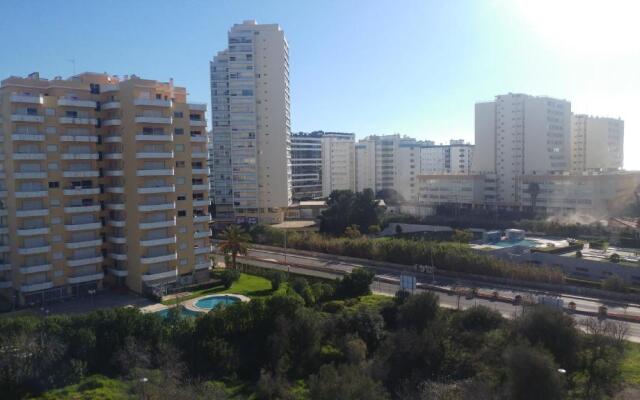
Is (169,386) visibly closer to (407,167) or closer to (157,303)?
(157,303)

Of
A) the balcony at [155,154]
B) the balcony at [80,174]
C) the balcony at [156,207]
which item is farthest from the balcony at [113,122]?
the balcony at [156,207]

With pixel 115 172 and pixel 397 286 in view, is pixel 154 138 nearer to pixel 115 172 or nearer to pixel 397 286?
pixel 115 172

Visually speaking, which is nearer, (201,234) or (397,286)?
(201,234)

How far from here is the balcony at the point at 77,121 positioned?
3338 centimetres

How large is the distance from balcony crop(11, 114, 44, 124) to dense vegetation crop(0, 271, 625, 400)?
13.3 metres

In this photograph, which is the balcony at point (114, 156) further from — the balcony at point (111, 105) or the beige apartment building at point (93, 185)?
the balcony at point (111, 105)

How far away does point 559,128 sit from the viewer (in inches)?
3280

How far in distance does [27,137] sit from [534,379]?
95.5 feet

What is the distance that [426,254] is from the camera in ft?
141

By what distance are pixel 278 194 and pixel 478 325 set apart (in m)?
48.9

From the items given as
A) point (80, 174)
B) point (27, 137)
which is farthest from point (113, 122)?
point (27, 137)

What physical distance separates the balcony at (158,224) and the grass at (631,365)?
25.6 metres

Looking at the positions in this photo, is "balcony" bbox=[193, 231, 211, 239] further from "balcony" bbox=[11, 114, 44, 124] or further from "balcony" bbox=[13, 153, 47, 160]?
"balcony" bbox=[11, 114, 44, 124]

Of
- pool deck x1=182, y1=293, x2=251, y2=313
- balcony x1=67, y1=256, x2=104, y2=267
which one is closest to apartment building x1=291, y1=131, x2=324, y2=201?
balcony x1=67, y1=256, x2=104, y2=267
